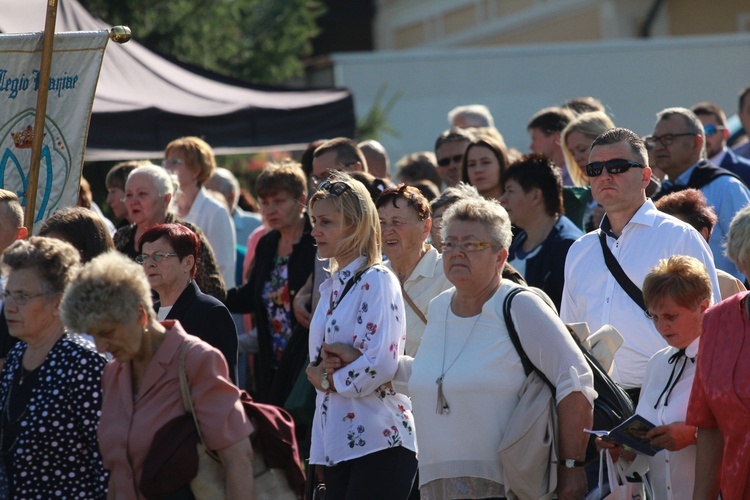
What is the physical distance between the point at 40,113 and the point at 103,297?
2.39 metres

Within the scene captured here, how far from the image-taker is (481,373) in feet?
14.6

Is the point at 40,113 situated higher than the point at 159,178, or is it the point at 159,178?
the point at 40,113

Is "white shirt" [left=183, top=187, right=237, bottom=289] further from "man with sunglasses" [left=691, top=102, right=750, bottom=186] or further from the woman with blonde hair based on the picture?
the woman with blonde hair

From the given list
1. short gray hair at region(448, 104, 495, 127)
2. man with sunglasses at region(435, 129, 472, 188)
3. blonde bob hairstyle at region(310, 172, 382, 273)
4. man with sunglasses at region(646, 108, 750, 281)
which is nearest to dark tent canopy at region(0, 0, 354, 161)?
short gray hair at region(448, 104, 495, 127)

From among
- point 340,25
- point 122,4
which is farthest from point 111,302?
point 340,25

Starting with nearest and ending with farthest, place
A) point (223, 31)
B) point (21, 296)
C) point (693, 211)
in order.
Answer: point (21, 296) → point (693, 211) → point (223, 31)

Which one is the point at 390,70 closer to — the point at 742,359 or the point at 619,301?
the point at 619,301

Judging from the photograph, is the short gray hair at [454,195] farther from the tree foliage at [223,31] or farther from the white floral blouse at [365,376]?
→ the tree foliage at [223,31]

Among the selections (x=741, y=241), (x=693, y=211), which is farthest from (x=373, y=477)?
(x=693, y=211)

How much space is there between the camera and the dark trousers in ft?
15.6

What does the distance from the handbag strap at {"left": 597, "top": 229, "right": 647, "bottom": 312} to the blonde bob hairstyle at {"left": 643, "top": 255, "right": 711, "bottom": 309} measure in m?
0.44

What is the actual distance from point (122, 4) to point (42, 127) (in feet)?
37.1

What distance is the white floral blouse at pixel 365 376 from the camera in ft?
15.6

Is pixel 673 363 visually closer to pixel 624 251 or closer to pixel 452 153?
pixel 624 251
